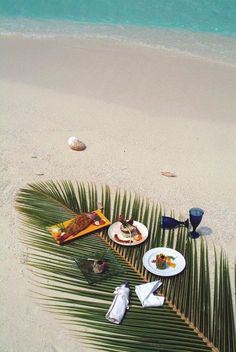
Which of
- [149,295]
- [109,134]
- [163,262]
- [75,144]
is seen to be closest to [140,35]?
[109,134]

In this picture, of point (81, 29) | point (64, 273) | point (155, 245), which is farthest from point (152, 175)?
point (81, 29)

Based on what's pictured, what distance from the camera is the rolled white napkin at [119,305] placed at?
12.3 ft

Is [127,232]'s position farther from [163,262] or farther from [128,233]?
[163,262]

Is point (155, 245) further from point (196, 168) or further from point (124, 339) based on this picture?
point (196, 168)

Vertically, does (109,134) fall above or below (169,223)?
above

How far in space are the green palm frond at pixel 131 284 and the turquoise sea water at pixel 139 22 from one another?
7230 millimetres

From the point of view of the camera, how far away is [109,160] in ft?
21.5

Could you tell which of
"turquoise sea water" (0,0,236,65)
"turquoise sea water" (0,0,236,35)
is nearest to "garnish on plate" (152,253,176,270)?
"turquoise sea water" (0,0,236,65)

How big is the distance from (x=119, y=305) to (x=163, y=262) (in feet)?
2.32

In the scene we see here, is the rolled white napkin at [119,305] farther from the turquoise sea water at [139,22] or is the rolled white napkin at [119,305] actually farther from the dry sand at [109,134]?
the turquoise sea water at [139,22]

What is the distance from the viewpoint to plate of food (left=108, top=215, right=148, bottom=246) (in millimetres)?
4645

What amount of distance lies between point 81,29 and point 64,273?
34.8 ft

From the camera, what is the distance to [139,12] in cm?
1609

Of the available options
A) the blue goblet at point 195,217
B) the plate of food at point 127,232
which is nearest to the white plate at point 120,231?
the plate of food at point 127,232
